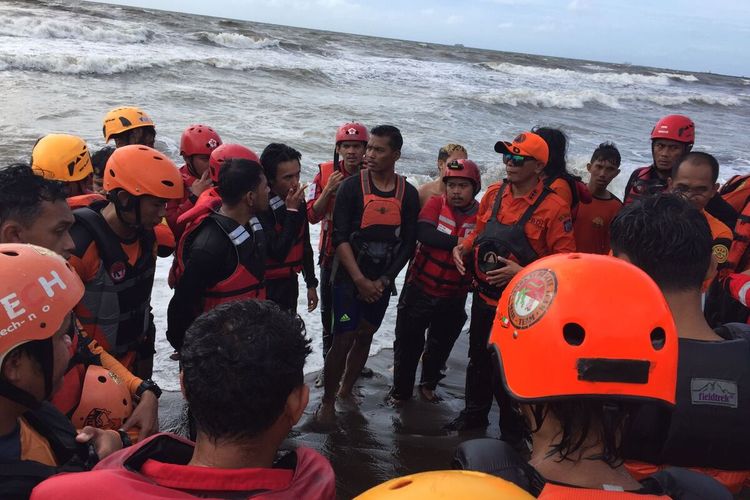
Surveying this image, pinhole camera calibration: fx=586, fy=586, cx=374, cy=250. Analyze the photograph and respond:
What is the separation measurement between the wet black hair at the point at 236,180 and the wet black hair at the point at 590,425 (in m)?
2.39

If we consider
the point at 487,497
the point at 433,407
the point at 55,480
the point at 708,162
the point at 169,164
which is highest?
the point at 708,162

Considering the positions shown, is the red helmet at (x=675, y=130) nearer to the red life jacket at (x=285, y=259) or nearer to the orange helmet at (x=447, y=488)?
the red life jacket at (x=285, y=259)

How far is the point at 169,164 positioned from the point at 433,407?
2.80 m

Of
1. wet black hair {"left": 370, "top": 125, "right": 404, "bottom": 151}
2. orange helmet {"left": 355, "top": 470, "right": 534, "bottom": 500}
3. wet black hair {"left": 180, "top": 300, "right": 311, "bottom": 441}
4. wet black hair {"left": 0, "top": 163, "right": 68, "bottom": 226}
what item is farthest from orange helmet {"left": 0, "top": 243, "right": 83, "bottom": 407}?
wet black hair {"left": 370, "top": 125, "right": 404, "bottom": 151}

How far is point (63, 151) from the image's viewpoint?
13.3 feet

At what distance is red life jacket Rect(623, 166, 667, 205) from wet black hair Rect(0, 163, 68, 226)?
4109 millimetres

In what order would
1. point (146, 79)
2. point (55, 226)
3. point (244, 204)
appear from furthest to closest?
point (146, 79) → point (244, 204) → point (55, 226)

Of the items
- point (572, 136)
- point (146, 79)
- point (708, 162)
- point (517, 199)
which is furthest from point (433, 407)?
point (146, 79)

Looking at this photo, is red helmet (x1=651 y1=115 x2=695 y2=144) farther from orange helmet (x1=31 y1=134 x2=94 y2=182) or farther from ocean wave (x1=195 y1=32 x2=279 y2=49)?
ocean wave (x1=195 y1=32 x2=279 y2=49)

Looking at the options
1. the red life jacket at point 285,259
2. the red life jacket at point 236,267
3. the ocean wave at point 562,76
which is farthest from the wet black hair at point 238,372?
the ocean wave at point 562,76

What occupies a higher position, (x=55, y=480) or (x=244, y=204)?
(x=244, y=204)

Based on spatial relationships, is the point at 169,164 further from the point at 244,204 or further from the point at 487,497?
the point at 487,497

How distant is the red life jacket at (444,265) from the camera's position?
4441 millimetres

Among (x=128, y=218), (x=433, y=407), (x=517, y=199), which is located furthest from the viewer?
(x=433, y=407)
